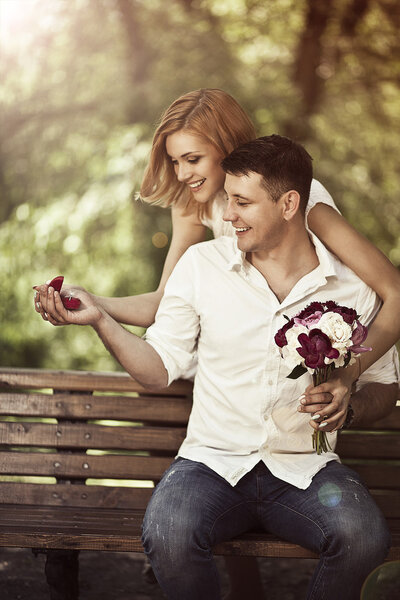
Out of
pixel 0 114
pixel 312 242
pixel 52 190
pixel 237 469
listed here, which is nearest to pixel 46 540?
pixel 237 469

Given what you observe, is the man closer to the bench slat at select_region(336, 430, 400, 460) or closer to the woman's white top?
the woman's white top

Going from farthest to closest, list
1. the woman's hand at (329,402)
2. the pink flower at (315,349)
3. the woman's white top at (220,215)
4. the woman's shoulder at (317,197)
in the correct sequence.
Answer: the woman's white top at (220,215)
the woman's shoulder at (317,197)
the woman's hand at (329,402)
the pink flower at (315,349)

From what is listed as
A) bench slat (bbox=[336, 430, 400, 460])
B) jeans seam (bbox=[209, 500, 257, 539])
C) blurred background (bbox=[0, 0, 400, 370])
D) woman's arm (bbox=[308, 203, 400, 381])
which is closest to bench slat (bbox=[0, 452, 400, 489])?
bench slat (bbox=[336, 430, 400, 460])

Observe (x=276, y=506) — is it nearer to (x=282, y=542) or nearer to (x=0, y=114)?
(x=282, y=542)

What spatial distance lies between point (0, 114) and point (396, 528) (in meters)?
6.01

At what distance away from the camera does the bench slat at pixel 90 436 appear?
3516 mm

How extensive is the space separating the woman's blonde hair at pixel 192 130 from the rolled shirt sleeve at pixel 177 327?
1.95ft

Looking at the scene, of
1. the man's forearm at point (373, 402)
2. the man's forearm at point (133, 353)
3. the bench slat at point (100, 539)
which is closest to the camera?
the bench slat at point (100, 539)

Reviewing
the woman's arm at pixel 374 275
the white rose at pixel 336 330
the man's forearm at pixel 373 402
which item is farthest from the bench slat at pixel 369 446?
the white rose at pixel 336 330

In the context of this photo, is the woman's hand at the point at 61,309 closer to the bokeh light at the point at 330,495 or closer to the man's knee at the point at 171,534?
the man's knee at the point at 171,534

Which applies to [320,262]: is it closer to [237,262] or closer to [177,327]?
[237,262]

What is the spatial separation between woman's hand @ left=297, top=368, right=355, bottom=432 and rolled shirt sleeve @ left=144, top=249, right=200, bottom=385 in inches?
21.5

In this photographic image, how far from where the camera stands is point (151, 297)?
3.57 metres

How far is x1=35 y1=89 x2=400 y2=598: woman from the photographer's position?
3.12 m
